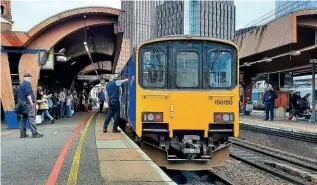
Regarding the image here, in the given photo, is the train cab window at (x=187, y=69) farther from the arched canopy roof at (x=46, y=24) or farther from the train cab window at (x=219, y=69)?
the arched canopy roof at (x=46, y=24)

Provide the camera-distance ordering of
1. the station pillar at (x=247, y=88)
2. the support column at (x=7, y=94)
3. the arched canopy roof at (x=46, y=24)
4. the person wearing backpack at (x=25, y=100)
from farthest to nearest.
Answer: the station pillar at (x=247, y=88) < the arched canopy roof at (x=46, y=24) < the support column at (x=7, y=94) < the person wearing backpack at (x=25, y=100)

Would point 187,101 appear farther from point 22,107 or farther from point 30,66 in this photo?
point 30,66

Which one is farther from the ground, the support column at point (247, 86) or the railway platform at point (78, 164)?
the support column at point (247, 86)

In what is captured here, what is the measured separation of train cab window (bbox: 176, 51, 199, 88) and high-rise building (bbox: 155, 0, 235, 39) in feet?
134

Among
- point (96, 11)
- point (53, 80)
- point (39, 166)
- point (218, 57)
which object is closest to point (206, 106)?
point (218, 57)

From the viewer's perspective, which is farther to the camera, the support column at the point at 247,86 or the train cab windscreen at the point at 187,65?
the support column at the point at 247,86

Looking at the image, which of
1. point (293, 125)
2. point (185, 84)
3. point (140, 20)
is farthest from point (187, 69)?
point (140, 20)

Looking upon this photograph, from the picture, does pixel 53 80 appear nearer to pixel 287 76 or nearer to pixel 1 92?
pixel 1 92

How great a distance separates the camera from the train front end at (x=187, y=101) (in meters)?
8.34

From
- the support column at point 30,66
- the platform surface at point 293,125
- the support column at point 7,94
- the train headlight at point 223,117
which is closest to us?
the train headlight at point 223,117

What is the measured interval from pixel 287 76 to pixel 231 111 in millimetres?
20787

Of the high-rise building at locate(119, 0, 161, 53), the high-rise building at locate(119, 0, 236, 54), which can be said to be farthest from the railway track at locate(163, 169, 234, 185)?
the high-rise building at locate(119, 0, 236, 54)

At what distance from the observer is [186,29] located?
54.8m

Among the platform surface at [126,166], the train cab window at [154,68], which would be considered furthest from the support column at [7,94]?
the train cab window at [154,68]
